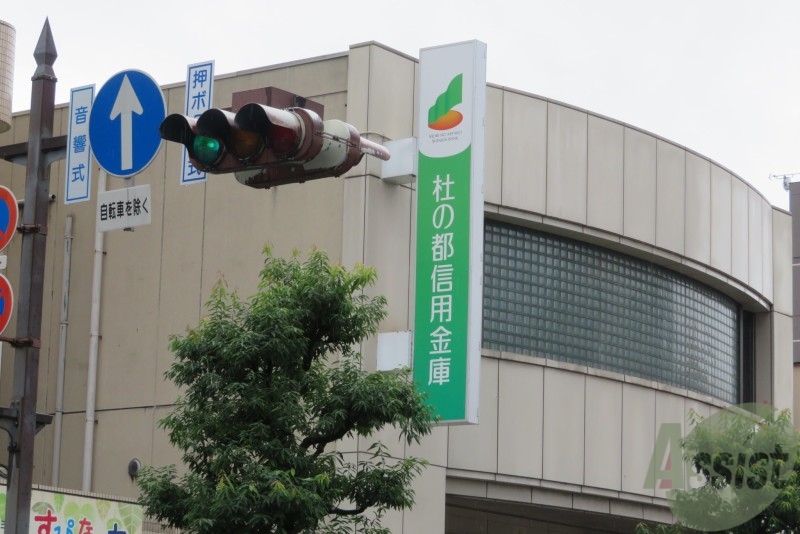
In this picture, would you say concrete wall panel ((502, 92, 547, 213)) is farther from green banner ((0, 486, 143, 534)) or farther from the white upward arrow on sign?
the white upward arrow on sign

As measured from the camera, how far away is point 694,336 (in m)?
28.0

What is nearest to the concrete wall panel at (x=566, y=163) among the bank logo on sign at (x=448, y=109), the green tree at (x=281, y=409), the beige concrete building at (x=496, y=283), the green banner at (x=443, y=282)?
the beige concrete building at (x=496, y=283)

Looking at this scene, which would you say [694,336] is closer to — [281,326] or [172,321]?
[172,321]

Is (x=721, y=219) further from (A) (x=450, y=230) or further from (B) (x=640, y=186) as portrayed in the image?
(A) (x=450, y=230)

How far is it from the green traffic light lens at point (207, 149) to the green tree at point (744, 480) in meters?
12.7

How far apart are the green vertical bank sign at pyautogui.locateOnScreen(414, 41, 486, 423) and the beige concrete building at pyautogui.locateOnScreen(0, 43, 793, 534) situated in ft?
2.27

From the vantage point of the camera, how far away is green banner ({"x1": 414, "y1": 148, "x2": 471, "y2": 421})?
2161 centimetres

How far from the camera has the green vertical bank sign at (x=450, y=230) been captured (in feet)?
70.7

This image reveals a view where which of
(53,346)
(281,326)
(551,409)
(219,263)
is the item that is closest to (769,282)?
(551,409)

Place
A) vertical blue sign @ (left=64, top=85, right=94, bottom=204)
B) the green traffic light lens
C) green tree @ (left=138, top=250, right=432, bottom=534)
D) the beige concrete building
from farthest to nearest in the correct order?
the beige concrete building
green tree @ (left=138, top=250, right=432, bottom=534)
vertical blue sign @ (left=64, top=85, right=94, bottom=204)
the green traffic light lens

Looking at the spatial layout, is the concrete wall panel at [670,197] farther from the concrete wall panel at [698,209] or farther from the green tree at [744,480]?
the green tree at [744,480]

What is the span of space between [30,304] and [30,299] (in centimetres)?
4

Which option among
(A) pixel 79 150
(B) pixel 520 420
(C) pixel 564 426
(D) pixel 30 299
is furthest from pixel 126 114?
(C) pixel 564 426

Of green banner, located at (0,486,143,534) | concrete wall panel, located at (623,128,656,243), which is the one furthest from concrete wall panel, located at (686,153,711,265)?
green banner, located at (0,486,143,534)
